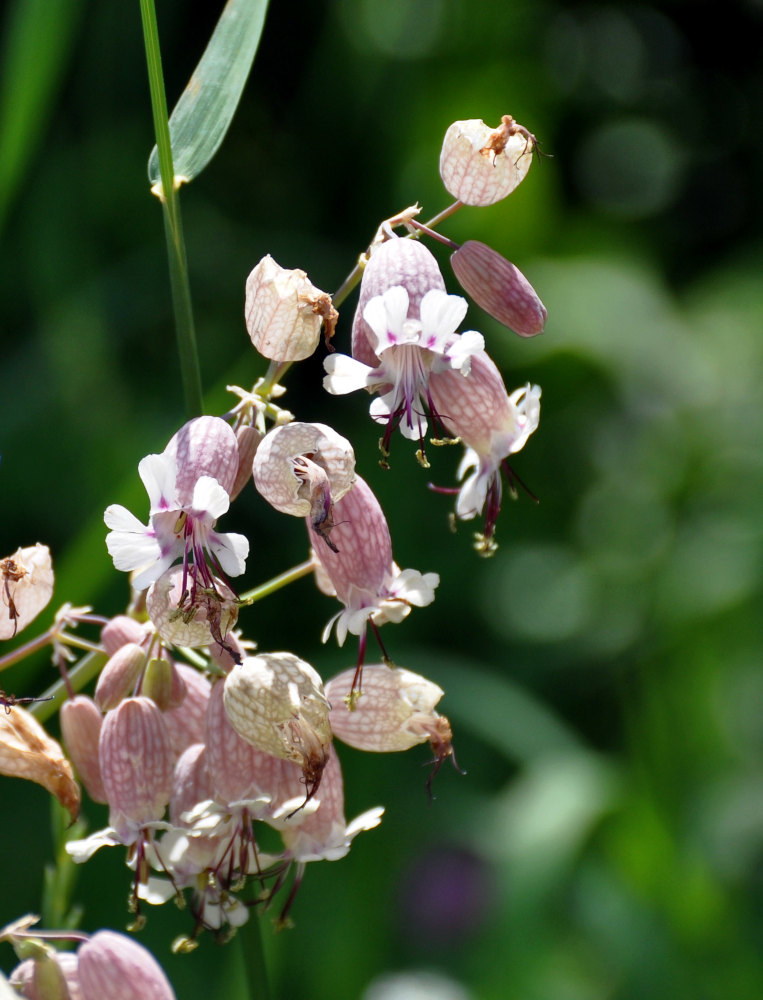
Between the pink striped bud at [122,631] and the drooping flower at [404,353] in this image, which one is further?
the pink striped bud at [122,631]

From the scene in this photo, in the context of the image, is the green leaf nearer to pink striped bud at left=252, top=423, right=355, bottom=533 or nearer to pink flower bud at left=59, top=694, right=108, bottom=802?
pink striped bud at left=252, top=423, right=355, bottom=533

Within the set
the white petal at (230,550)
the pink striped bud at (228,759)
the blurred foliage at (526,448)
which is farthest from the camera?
the blurred foliage at (526,448)

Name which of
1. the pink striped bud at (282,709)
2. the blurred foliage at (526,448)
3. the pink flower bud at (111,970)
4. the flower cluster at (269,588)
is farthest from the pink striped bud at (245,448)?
the blurred foliage at (526,448)

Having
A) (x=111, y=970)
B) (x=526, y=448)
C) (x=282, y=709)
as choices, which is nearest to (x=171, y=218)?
(x=282, y=709)

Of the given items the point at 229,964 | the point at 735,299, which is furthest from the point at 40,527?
the point at 735,299

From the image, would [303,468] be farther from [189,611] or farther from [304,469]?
[189,611]

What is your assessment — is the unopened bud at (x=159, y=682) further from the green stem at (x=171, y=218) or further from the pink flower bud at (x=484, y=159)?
the pink flower bud at (x=484, y=159)
